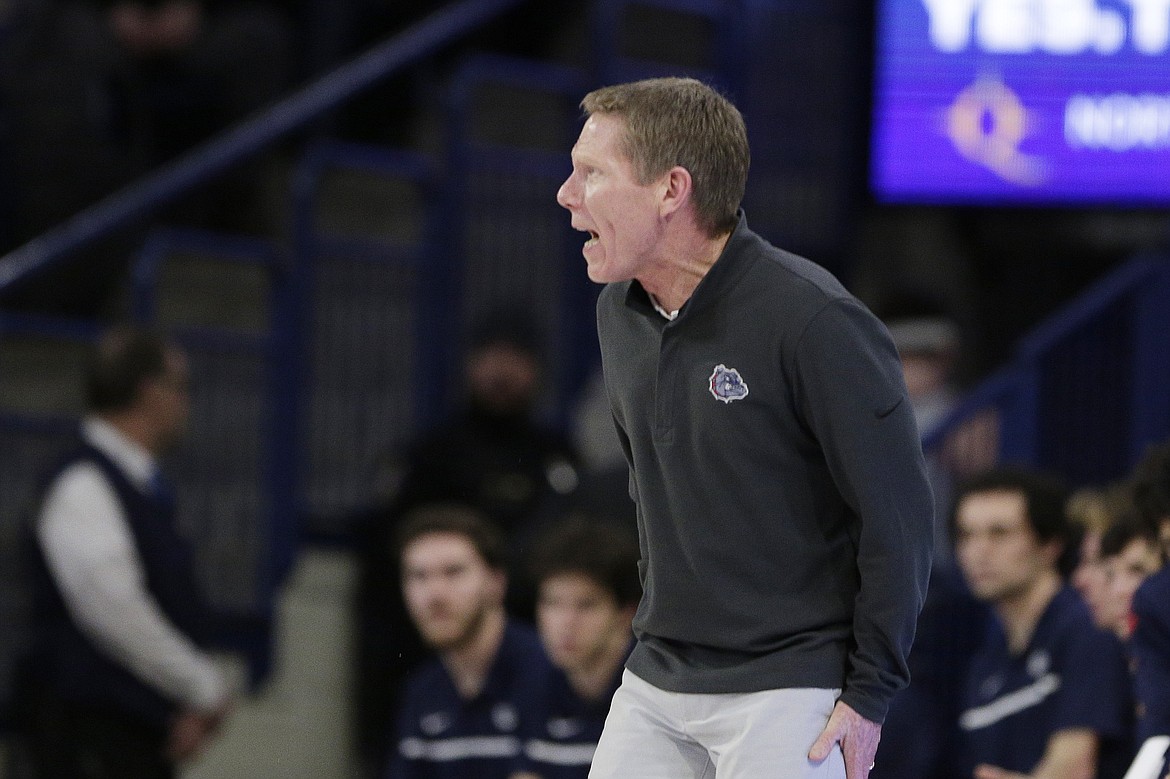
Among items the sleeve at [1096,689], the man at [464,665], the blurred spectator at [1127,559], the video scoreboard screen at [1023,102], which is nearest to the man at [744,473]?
the blurred spectator at [1127,559]

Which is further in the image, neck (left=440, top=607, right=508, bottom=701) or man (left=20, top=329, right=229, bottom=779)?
man (left=20, top=329, right=229, bottom=779)

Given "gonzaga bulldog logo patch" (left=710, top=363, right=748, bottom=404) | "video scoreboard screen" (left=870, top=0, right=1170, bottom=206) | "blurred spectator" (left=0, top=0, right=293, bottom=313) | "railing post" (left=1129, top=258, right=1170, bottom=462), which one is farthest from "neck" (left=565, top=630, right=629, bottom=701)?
"video scoreboard screen" (left=870, top=0, right=1170, bottom=206)

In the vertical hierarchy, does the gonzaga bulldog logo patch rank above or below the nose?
below

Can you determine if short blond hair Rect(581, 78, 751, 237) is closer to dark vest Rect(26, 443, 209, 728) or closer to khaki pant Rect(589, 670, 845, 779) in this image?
khaki pant Rect(589, 670, 845, 779)

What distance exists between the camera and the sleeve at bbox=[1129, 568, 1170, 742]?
3.40m

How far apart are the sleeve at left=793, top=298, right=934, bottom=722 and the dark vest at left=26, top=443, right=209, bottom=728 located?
3.61 meters

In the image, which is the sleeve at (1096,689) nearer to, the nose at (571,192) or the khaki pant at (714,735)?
the khaki pant at (714,735)

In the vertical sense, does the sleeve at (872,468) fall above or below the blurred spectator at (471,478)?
above

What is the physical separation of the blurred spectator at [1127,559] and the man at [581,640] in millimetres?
1265

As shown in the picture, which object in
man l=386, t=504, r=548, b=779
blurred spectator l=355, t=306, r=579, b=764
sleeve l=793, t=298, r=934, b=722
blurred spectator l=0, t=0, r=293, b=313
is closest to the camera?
sleeve l=793, t=298, r=934, b=722

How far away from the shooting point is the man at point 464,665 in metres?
5.21

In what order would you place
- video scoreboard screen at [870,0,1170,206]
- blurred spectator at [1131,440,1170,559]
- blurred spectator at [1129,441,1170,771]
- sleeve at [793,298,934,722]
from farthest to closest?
video scoreboard screen at [870,0,1170,206] → blurred spectator at [1131,440,1170,559] → blurred spectator at [1129,441,1170,771] → sleeve at [793,298,934,722]

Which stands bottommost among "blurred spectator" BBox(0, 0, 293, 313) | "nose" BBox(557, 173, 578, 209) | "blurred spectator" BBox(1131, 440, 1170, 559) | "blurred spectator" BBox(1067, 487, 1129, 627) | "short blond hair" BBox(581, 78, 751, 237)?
"blurred spectator" BBox(1067, 487, 1129, 627)

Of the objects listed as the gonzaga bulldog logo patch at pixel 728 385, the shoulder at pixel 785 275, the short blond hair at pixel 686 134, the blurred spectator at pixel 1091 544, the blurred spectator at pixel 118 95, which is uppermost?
the blurred spectator at pixel 118 95
